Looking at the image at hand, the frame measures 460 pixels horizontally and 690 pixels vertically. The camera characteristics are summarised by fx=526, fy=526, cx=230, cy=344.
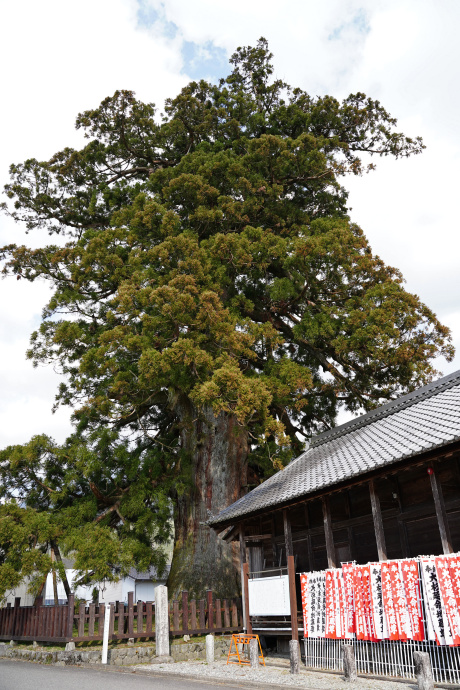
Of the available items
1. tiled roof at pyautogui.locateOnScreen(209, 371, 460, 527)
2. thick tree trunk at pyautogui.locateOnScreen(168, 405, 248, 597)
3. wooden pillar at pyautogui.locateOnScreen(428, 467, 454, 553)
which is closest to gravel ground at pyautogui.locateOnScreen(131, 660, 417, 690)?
wooden pillar at pyautogui.locateOnScreen(428, 467, 454, 553)

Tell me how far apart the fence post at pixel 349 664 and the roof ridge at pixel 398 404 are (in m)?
5.31

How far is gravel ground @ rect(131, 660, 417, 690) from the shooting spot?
275 inches

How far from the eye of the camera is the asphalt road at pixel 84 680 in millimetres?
7164

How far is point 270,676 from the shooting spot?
8.20m

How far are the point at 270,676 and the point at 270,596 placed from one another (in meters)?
1.65

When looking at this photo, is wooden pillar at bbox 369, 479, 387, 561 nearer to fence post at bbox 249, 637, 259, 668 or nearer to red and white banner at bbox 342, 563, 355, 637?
red and white banner at bbox 342, 563, 355, 637

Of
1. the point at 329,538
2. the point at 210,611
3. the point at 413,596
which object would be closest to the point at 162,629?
the point at 210,611

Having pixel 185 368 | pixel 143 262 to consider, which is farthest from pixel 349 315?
pixel 143 262

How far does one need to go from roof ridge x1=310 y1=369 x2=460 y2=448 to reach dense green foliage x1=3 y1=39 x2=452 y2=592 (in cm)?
119

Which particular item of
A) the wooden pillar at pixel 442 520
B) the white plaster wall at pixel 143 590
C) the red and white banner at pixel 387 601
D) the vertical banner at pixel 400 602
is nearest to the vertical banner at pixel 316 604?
the red and white banner at pixel 387 601

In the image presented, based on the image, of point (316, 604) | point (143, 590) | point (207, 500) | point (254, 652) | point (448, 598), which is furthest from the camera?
point (143, 590)

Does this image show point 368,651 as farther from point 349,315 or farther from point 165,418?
point 165,418

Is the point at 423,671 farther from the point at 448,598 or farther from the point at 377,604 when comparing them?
the point at 377,604

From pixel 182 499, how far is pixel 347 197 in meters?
12.2
